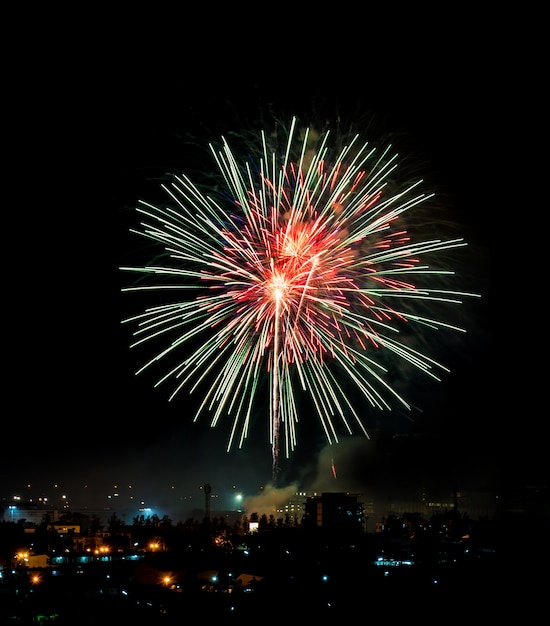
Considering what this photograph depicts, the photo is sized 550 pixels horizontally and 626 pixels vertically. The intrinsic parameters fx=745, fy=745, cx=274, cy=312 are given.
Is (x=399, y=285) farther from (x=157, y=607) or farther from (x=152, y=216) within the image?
(x=157, y=607)

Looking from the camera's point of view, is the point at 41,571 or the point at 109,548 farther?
the point at 109,548

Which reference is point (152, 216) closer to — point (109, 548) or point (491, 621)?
point (491, 621)

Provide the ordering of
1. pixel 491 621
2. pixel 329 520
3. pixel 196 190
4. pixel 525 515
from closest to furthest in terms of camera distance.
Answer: pixel 196 190, pixel 491 621, pixel 329 520, pixel 525 515

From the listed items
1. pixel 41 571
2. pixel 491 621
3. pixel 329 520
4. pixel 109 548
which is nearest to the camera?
pixel 491 621

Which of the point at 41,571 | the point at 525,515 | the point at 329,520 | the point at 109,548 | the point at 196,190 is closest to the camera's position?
the point at 196,190

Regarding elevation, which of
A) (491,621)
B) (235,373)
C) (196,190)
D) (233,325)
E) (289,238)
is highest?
(196,190)

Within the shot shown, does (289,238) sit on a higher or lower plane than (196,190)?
lower

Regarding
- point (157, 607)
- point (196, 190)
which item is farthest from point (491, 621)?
point (196, 190)

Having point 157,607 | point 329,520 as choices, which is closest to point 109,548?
point 329,520

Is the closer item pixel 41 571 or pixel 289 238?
pixel 289 238
